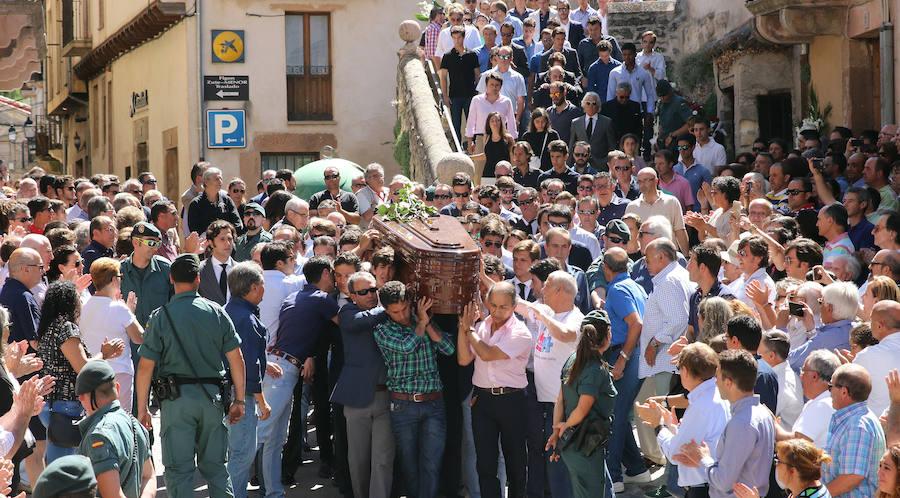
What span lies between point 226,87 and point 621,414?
15825mm

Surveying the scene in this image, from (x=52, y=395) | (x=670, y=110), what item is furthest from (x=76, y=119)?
(x=52, y=395)

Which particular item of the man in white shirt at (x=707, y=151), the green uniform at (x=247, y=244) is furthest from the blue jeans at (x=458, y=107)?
the green uniform at (x=247, y=244)

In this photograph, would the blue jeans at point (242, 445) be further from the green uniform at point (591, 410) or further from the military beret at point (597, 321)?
the military beret at point (597, 321)

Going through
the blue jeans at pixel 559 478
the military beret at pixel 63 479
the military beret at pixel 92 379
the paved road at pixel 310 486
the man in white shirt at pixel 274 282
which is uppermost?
the man in white shirt at pixel 274 282

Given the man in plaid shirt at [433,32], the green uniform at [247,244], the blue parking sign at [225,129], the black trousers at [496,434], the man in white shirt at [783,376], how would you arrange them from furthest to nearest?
the blue parking sign at [225,129]
the man in plaid shirt at [433,32]
the green uniform at [247,244]
the black trousers at [496,434]
the man in white shirt at [783,376]

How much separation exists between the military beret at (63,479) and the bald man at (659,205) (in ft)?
26.6

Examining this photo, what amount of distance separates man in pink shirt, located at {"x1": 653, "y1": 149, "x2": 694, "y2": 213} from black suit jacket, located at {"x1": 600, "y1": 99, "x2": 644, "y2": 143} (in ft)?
7.94

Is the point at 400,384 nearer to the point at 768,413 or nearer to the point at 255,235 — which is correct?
the point at 768,413

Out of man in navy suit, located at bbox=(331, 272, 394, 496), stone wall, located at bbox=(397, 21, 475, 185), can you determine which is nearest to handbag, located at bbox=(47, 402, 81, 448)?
man in navy suit, located at bbox=(331, 272, 394, 496)

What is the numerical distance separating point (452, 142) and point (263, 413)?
944 centimetres

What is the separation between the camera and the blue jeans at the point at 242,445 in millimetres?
7840

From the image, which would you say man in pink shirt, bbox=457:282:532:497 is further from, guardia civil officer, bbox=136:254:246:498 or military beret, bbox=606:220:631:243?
military beret, bbox=606:220:631:243

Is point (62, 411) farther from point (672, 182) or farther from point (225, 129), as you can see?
point (225, 129)

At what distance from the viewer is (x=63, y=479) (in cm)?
408
